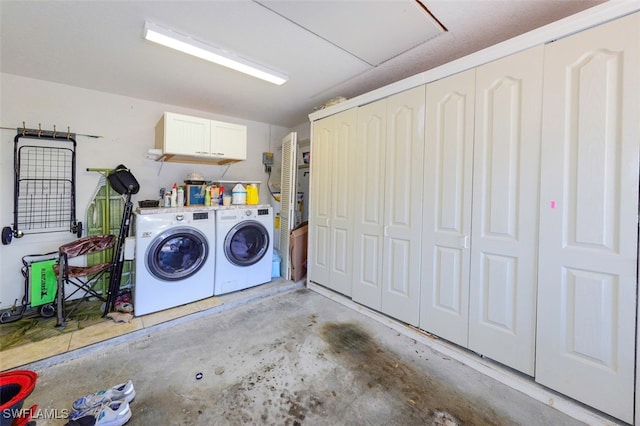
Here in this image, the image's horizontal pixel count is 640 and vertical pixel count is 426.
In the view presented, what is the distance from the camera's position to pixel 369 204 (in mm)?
2676

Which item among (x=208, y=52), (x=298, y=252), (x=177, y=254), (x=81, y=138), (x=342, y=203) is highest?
(x=208, y=52)

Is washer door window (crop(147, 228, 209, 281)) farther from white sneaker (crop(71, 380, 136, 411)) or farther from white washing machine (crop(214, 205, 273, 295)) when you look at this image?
white sneaker (crop(71, 380, 136, 411))

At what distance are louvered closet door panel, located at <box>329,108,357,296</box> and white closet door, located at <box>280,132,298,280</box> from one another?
718mm

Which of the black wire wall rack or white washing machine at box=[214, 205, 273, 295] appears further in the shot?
white washing machine at box=[214, 205, 273, 295]

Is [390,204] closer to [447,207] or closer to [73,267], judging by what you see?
[447,207]

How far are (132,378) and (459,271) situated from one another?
259 cm

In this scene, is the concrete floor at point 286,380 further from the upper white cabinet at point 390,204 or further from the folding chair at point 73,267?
the folding chair at point 73,267

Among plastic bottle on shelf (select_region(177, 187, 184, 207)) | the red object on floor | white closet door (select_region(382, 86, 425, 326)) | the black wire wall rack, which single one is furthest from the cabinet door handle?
the black wire wall rack

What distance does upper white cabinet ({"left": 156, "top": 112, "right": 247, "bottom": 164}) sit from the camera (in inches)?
112

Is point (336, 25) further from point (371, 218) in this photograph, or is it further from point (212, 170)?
point (212, 170)

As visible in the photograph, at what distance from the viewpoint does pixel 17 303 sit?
2689 millimetres

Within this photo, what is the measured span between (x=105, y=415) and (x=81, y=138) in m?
3.06

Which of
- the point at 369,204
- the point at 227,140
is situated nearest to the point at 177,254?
the point at 227,140

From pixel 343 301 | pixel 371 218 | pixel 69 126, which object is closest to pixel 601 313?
pixel 371 218
